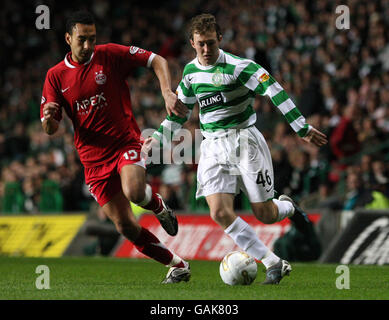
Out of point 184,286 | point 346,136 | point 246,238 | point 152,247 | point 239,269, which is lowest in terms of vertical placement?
point 184,286

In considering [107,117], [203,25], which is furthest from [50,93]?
[203,25]

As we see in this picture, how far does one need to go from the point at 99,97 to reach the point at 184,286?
6.48 feet

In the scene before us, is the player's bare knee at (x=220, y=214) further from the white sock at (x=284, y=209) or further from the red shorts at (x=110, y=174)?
the red shorts at (x=110, y=174)

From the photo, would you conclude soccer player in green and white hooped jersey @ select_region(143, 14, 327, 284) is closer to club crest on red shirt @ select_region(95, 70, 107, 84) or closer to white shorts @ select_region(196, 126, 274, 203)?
white shorts @ select_region(196, 126, 274, 203)

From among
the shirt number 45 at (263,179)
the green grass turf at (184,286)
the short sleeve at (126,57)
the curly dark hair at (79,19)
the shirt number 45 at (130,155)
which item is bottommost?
the green grass turf at (184,286)

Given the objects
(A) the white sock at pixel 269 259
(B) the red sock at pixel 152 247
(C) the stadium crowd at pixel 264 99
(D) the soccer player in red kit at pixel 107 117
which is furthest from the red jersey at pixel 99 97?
(C) the stadium crowd at pixel 264 99

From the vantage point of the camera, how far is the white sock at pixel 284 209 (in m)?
7.89

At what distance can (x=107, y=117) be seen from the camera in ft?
25.9

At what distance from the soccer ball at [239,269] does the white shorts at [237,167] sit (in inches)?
22.1

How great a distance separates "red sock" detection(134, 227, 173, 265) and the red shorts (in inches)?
19.4

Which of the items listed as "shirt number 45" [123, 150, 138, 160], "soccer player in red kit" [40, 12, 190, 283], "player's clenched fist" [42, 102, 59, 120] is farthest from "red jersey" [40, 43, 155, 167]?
"player's clenched fist" [42, 102, 59, 120]

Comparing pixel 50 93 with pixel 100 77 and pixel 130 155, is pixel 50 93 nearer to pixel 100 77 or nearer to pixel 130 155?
pixel 100 77

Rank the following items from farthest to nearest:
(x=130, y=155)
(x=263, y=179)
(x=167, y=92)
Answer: (x=130, y=155), (x=263, y=179), (x=167, y=92)
